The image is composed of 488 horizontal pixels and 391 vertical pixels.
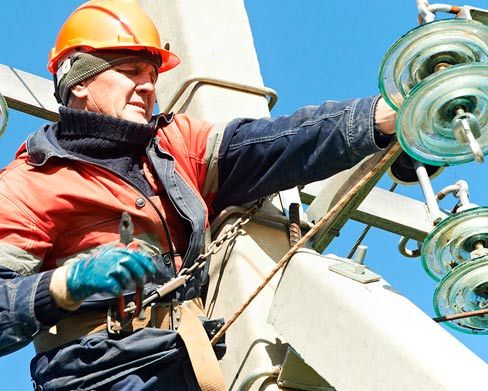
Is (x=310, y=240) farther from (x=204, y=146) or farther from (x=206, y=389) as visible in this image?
(x=206, y=389)

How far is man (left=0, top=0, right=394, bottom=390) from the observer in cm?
387

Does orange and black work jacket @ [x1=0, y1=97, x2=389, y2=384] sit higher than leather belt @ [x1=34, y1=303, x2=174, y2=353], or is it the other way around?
orange and black work jacket @ [x1=0, y1=97, x2=389, y2=384]

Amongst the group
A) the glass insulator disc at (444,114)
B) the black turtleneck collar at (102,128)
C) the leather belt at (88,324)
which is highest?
the glass insulator disc at (444,114)

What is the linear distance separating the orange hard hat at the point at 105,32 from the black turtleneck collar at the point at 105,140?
36cm

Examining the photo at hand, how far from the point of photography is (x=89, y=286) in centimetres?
371

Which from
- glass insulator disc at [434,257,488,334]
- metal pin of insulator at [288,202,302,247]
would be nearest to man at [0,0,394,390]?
metal pin of insulator at [288,202,302,247]

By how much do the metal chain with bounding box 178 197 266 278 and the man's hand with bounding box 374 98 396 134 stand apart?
588 mm

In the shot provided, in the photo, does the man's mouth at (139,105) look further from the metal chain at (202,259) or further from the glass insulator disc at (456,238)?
the glass insulator disc at (456,238)

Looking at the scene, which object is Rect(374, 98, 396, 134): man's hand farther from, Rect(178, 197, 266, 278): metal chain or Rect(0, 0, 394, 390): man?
Rect(178, 197, 266, 278): metal chain

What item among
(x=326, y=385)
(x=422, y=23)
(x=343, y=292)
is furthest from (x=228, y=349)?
(x=422, y=23)

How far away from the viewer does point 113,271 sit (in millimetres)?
3670

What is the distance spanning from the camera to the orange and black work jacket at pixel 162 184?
13.3 ft

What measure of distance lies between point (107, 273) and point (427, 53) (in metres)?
1.07

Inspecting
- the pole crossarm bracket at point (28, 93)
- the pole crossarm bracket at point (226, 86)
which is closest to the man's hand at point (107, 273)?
the pole crossarm bracket at point (226, 86)
